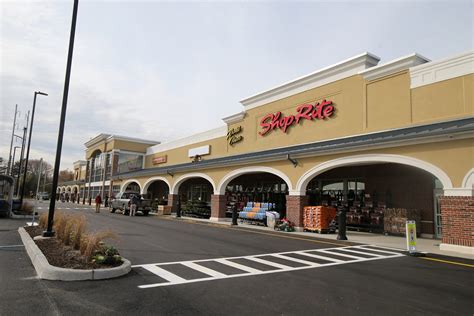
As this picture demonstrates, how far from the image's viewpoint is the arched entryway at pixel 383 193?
57.6 feet

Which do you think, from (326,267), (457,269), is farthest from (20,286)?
(457,269)

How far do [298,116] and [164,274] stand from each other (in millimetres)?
18907

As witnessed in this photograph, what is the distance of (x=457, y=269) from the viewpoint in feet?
30.6

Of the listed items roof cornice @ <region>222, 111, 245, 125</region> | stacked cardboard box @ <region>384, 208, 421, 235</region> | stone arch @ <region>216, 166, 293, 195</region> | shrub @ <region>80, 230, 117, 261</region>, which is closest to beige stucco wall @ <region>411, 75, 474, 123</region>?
stacked cardboard box @ <region>384, 208, 421, 235</region>

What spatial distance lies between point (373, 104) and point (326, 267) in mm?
13612

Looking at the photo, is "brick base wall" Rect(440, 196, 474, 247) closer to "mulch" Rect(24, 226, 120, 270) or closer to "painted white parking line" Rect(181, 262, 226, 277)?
"painted white parking line" Rect(181, 262, 226, 277)

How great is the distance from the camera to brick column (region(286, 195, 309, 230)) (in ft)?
63.8

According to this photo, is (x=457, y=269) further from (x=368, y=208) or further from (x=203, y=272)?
(x=368, y=208)

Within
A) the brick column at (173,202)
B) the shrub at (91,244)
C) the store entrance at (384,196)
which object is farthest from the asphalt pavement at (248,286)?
the brick column at (173,202)

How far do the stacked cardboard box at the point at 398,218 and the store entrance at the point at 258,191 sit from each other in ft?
29.3

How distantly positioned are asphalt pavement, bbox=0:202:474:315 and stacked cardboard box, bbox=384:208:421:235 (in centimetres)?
707

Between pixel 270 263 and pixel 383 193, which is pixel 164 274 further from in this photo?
pixel 383 193

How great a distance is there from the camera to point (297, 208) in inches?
770

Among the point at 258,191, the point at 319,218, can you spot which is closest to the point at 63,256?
the point at 319,218
